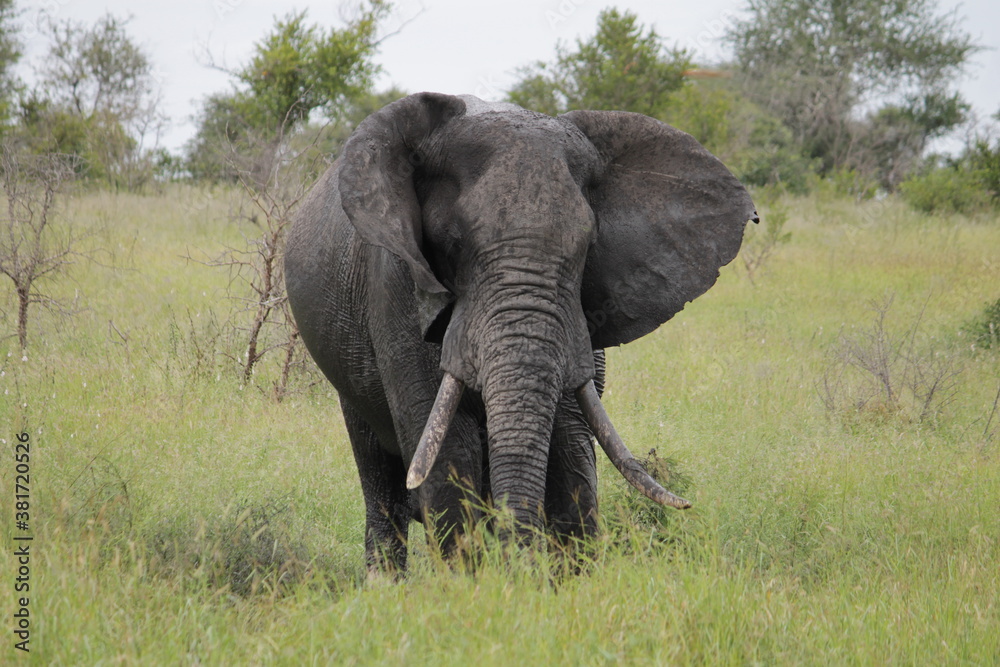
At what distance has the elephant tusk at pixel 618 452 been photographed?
3545 mm

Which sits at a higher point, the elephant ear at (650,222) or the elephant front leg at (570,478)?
the elephant ear at (650,222)

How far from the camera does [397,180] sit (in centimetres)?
389

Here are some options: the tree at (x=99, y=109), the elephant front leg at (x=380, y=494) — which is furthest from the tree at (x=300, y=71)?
the elephant front leg at (x=380, y=494)

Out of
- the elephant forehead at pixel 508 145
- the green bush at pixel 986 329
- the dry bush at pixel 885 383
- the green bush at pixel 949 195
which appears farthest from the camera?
the green bush at pixel 949 195

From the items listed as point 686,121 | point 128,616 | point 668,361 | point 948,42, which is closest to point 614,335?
point 128,616

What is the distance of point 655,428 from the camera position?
7.41 meters

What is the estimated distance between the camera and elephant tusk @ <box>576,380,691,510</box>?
3.54m

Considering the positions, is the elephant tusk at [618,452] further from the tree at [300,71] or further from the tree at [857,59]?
the tree at [857,59]

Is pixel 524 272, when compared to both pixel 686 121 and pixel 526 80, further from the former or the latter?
pixel 526 80

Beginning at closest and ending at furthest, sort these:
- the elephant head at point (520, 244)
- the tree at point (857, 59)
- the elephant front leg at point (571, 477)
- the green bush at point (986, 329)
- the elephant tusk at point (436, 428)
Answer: the elephant tusk at point (436, 428)
the elephant head at point (520, 244)
the elephant front leg at point (571, 477)
the green bush at point (986, 329)
the tree at point (857, 59)

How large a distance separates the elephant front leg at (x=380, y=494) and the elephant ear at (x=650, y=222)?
1577mm

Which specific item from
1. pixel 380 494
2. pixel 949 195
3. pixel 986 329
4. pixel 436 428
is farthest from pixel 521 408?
pixel 949 195

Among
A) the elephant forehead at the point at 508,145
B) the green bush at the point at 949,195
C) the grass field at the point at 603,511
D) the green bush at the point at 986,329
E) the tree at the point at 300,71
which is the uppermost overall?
the tree at the point at 300,71

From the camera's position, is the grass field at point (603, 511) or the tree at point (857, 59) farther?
the tree at point (857, 59)
